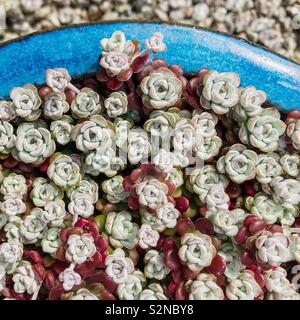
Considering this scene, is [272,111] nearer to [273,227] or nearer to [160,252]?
[273,227]

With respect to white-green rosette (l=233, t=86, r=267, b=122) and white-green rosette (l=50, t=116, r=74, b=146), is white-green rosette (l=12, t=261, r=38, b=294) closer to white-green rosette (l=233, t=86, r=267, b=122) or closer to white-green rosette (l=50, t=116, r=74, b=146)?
white-green rosette (l=50, t=116, r=74, b=146)

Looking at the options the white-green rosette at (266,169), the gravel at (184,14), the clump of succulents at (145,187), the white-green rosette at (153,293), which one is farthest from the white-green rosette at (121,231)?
the gravel at (184,14)

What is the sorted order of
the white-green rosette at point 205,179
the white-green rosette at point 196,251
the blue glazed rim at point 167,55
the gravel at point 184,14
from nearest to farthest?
1. the white-green rosette at point 196,251
2. the white-green rosette at point 205,179
3. the blue glazed rim at point 167,55
4. the gravel at point 184,14

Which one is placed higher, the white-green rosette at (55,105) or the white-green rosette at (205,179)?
the white-green rosette at (55,105)

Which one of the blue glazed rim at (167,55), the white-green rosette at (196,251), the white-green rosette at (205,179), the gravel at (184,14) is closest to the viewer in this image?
the white-green rosette at (196,251)

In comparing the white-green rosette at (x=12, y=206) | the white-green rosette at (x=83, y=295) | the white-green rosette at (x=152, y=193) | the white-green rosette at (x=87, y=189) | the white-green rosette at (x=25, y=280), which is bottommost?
the white-green rosette at (x=25, y=280)

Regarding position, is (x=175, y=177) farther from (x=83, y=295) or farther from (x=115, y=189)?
(x=83, y=295)

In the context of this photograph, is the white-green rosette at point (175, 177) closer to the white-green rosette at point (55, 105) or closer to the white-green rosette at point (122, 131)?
the white-green rosette at point (122, 131)
